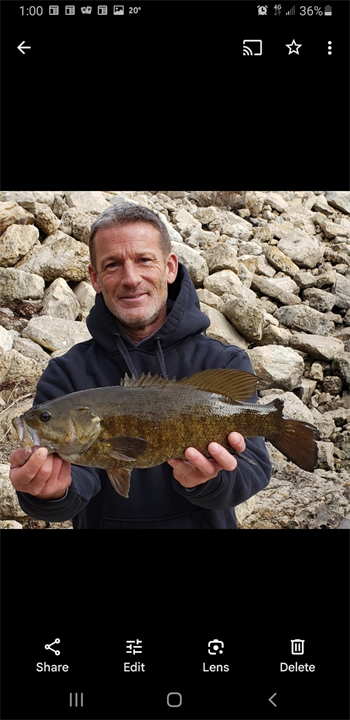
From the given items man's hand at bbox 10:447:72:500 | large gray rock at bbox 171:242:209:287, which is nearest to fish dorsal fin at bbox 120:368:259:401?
man's hand at bbox 10:447:72:500

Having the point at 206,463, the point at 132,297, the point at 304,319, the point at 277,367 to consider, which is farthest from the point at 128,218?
the point at 304,319

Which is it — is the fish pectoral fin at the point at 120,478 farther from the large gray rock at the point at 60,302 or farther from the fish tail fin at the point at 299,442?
the large gray rock at the point at 60,302

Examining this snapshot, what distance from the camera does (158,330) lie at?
12.1ft

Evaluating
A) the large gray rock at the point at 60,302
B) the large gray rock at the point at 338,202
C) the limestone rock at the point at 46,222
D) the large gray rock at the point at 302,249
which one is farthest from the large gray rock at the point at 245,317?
the large gray rock at the point at 338,202

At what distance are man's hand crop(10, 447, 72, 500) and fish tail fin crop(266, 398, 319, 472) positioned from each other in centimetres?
102

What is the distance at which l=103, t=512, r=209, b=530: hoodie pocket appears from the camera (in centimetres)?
350

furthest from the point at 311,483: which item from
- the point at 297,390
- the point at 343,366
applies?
the point at 343,366

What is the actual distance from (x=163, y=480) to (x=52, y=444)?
0.98 meters

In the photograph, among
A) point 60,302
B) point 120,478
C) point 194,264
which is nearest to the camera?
point 120,478

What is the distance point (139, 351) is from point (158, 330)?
0.17 m

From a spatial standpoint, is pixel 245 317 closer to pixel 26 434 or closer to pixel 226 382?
pixel 226 382

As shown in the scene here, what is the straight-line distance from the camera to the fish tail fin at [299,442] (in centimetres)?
294

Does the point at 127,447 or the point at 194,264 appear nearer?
the point at 127,447
